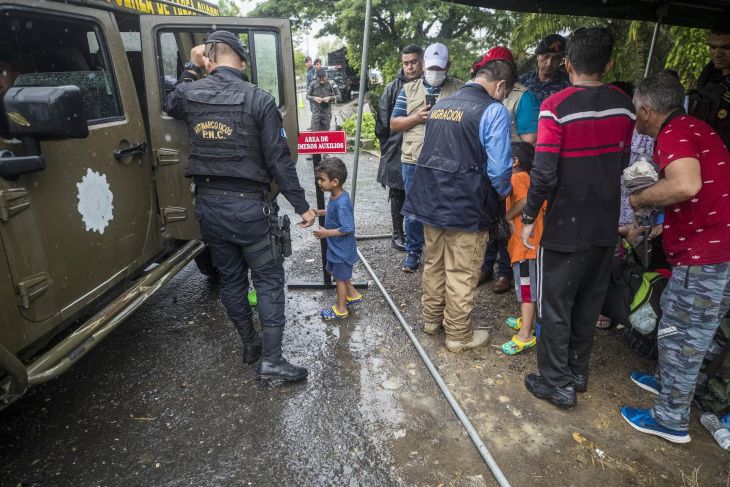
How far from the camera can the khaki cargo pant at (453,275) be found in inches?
121

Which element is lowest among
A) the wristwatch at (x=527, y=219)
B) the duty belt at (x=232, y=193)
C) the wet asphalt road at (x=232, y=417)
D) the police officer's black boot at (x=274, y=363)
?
the wet asphalt road at (x=232, y=417)

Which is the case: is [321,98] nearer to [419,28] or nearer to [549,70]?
[419,28]

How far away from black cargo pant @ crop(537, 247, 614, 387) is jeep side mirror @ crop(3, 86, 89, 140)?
2.41 meters

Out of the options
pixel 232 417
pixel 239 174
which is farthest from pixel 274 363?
pixel 239 174

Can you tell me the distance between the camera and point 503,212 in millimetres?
3123

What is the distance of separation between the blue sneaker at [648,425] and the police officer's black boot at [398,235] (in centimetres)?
287

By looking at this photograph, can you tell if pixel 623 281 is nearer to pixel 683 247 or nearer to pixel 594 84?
pixel 683 247

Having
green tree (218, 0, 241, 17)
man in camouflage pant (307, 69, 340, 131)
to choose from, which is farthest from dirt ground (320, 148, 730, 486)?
green tree (218, 0, 241, 17)

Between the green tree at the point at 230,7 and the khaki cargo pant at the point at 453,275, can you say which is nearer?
the khaki cargo pant at the point at 453,275

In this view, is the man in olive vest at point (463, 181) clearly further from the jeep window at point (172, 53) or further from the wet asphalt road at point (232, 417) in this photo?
the jeep window at point (172, 53)

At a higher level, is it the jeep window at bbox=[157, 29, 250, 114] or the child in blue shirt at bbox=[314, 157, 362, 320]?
the jeep window at bbox=[157, 29, 250, 114]

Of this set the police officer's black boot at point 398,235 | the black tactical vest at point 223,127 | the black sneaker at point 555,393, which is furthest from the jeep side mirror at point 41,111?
the police officer's black boot at point 398,235

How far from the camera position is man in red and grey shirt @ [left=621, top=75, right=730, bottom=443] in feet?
6.98

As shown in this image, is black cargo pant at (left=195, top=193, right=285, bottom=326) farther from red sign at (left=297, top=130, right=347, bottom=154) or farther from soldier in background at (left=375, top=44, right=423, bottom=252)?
soldier in background at (left=375, top=44, right=423, bottom=252)
